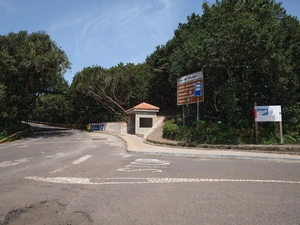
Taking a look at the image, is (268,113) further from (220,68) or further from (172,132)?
(172,132)

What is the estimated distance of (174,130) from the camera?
17.9m

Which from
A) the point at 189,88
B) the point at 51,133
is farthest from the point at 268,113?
the point at 51,133

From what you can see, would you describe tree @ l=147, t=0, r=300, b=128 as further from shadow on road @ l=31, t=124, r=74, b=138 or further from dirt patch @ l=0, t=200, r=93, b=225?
shadow on road @ l=31, t=124, r=74, b=138

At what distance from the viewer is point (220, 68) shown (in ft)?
59.2

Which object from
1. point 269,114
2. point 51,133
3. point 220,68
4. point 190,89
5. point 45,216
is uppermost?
point 220,68

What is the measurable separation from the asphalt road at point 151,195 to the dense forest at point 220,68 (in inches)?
287

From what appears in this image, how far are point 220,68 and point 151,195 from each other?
1417 centimetres

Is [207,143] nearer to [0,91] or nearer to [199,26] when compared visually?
[199,26]

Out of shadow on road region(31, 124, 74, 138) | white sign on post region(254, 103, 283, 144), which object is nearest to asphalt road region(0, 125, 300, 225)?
white sign on post region(254, 103, 283, 144)

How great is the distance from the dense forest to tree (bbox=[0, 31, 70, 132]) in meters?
0.09

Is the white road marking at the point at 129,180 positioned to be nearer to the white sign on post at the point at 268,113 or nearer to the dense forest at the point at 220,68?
the white sign on post at the point at 268,113

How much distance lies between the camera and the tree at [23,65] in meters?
25.8

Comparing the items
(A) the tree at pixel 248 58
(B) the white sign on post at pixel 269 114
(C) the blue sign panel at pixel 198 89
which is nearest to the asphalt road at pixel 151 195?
(B) the white sign on post at pixel 269 114

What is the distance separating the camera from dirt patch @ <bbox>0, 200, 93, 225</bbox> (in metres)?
4.23
